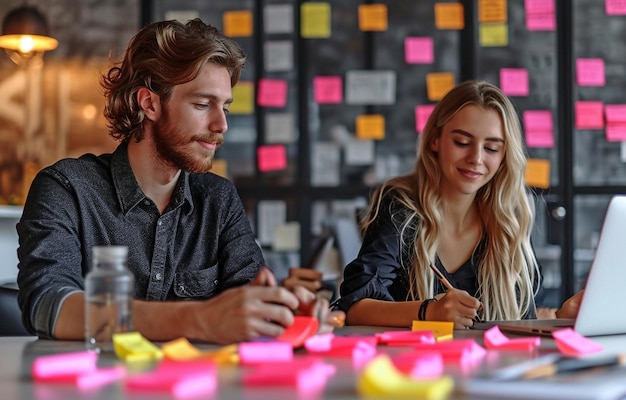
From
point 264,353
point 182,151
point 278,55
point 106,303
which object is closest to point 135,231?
point 182,151

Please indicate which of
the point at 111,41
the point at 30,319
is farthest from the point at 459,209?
the point at 111,41

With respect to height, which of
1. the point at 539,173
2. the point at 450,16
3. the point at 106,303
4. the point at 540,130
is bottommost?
the point at 106,303

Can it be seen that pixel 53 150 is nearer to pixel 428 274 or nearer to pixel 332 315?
pixel 428 274

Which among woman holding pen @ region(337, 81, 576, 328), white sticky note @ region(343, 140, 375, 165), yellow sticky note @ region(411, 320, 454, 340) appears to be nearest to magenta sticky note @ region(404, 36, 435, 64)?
white sticky note @ region(343, 140, 375, 165)

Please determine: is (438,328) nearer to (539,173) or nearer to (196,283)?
(196,283)

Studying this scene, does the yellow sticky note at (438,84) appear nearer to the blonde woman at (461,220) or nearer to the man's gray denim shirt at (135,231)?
the blonde woman at (461,220)

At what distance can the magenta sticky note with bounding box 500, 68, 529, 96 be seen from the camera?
17.4 feet

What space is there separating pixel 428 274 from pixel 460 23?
3227 millimetres

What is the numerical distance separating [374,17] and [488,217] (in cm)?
308

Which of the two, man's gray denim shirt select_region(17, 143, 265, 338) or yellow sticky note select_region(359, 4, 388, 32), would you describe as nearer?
man's gray denim shirt select_region(17, 143, 265, 338)

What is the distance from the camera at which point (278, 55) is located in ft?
18.1

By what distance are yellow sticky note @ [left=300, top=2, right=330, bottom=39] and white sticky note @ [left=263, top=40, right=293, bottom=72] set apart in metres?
0.13

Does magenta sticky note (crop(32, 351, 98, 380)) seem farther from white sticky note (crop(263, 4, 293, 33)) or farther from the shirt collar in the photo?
white sticky note (crop(263, 4, 293, 33))

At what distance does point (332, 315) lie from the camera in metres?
1.63
